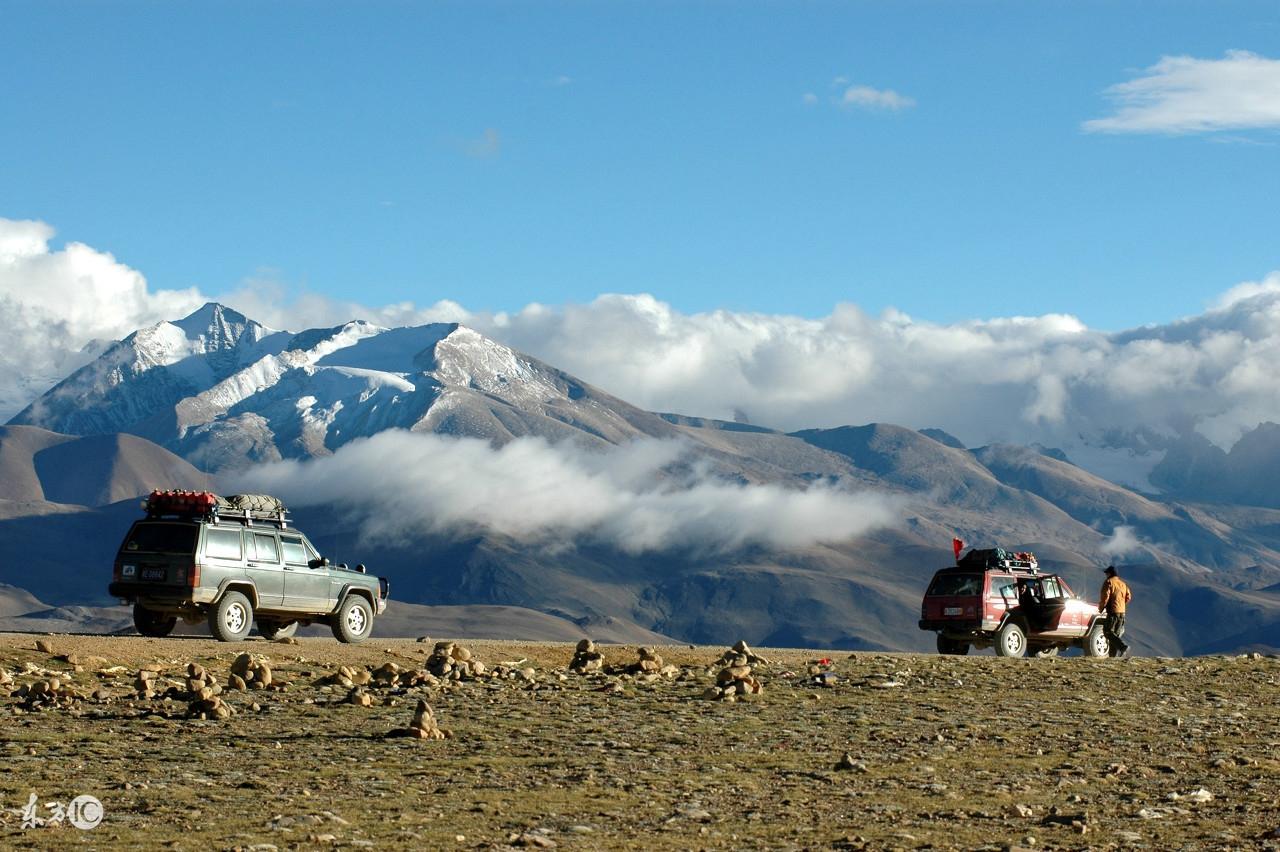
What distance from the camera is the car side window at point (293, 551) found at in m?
36.7

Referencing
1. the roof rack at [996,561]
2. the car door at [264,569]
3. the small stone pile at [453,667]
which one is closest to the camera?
the small stone pile at [453,667]

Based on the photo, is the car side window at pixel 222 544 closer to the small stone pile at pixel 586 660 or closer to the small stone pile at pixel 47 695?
the small stone pile at pixel 586 660

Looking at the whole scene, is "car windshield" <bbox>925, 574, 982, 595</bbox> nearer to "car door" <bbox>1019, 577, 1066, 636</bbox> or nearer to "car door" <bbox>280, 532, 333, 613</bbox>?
"car door" <bbox>1019, 577, 1066, 636</bbox>

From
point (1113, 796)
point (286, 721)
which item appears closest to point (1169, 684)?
point (1113, 796)

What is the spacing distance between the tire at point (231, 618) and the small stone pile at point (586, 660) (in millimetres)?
7024

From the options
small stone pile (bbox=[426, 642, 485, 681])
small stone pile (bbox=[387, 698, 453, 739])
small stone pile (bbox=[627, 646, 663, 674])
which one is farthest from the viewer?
small stone pile (bbox=[627, 646, 663, 674])

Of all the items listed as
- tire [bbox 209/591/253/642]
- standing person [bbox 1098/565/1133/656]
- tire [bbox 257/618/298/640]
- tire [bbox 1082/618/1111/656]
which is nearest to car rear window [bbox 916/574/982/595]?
standing person [bbox 1098/565/1133/656]

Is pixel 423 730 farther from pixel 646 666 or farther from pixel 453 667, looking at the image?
pixel 646 666

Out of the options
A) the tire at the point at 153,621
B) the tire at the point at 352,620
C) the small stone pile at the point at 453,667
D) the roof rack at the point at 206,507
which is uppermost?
the roof rack at the point at 206,507

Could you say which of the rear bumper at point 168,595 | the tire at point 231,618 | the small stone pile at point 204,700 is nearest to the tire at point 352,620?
the tire at point 231,618

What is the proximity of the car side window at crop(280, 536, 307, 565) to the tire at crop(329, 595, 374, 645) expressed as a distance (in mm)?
1630

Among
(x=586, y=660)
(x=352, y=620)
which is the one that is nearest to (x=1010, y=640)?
(x=586, y=660)

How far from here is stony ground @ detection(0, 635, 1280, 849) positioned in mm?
16750

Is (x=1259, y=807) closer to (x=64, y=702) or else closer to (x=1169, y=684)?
(x=1169, y=684)
